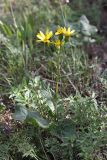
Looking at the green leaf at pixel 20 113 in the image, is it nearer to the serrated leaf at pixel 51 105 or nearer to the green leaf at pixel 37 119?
the green leaf at pixel 37 119

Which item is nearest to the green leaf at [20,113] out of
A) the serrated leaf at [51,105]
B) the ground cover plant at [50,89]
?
the ground cover plant at [50,89]

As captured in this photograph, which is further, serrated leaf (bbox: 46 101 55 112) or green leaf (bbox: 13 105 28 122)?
serrated leaf (bbox: 46 101 55 112)

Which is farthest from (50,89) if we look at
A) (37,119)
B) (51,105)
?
(37,119)

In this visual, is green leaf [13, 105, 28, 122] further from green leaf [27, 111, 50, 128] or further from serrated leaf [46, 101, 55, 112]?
serrated leaf [46, 101, 55, 112]

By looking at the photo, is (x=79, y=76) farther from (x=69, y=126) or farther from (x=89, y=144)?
(x=89, y=144)

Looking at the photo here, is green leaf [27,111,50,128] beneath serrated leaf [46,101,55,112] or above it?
beneath

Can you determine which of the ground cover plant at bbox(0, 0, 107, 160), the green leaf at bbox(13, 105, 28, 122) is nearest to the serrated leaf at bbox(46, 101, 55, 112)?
the ground cover plant at bbox(0, 0, 107, 160)

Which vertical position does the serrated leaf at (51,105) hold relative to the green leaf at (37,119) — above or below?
above

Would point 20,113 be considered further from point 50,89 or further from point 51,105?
point 50,89
